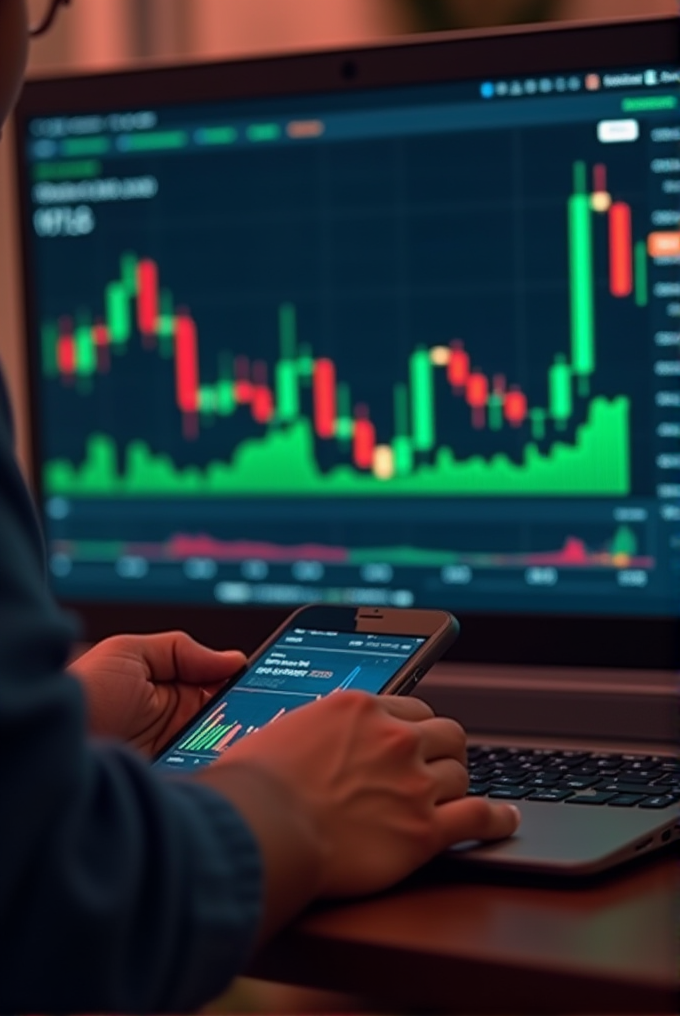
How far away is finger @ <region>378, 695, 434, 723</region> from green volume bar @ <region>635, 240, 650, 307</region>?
0.38 meters

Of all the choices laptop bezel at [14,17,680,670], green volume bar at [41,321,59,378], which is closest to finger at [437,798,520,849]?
laptop bezel at [14,17,680,670]

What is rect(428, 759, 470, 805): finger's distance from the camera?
723mm

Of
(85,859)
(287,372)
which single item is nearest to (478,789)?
(85,859)

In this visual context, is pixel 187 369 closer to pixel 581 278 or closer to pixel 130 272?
pixel 130 272

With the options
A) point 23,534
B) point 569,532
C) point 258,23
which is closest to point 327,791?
point 23,534

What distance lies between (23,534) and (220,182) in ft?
1.98

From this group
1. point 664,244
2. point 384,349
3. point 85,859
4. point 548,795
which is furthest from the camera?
point 384,349

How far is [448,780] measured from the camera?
0.73 meters

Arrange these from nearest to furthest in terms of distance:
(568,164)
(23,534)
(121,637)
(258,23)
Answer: (23,534) < (121,637) < (568,164) < (258,23)

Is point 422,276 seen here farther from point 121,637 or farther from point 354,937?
point 354,937

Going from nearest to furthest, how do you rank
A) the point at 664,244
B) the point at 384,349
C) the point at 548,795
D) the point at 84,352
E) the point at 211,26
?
the point at 548,795, the point at 664,244, the point at 384,349, the point at 84,352, the point at 211,26

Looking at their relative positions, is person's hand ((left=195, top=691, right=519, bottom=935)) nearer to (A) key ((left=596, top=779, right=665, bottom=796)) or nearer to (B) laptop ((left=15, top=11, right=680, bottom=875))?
(A) key ((left=596, top=779, right=665, bottom=796))

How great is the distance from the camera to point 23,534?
628mm

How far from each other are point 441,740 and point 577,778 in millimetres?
131
